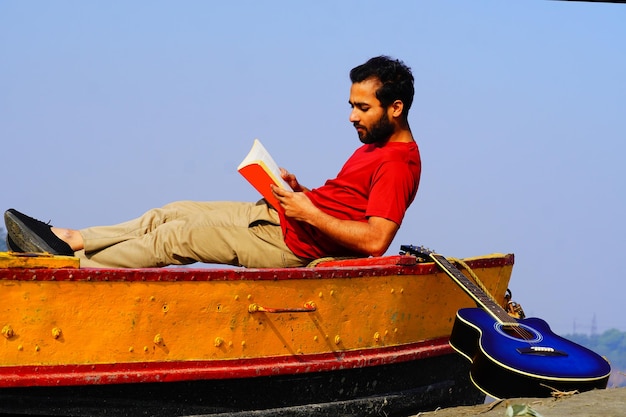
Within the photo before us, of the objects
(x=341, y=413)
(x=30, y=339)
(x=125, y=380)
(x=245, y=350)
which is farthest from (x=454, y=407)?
(x=30, y=339)

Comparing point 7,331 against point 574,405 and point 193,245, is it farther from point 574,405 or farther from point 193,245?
point 574,405

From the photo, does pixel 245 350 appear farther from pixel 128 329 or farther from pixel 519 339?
pixel 519 339

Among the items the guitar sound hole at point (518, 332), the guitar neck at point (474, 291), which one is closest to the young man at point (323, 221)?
the guitar neck at point (474, 291)

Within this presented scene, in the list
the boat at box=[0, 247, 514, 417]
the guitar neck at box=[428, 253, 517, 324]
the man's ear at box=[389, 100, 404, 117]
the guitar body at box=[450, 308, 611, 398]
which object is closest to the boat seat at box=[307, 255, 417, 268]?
the boat at box=[0, 247, 514, 417]

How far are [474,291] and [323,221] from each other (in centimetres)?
101

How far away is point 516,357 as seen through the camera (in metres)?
5.80

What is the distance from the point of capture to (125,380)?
17.9 feet

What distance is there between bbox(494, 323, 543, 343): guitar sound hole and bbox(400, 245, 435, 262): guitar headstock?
677mm

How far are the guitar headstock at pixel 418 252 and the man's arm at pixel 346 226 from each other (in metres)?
0.43

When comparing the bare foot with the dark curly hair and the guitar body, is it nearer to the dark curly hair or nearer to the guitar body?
the dark curly hair

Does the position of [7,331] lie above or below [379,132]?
below

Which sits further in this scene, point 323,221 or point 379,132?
point 379,132

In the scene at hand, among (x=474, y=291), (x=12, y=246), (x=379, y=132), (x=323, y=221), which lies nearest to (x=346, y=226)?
(x=323, y=221)

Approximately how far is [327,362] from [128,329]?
1.21 meters
